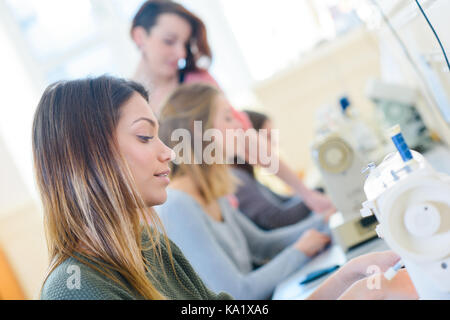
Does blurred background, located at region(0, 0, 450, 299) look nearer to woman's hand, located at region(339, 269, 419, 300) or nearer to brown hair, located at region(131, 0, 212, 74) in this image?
brown hair, located at region(131, 0, 212, 74)

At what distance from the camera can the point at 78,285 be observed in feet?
1.63

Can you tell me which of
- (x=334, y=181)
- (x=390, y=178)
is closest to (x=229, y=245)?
(x=334, y=181)

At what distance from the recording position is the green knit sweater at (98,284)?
1.61 ft

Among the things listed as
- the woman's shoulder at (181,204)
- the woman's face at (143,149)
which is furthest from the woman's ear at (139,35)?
the woman's face at (143,149)

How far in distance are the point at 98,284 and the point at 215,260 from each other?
1.46 ft

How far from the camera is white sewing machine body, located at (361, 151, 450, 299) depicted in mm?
433

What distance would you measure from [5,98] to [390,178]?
94cm

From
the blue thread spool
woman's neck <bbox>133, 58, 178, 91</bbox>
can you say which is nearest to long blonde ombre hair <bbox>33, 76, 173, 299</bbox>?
the blue thread spool

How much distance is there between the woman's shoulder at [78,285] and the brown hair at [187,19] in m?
1.05

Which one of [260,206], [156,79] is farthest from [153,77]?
[260,206]

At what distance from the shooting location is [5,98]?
1118mm

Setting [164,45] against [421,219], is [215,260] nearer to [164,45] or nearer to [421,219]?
[421,219]

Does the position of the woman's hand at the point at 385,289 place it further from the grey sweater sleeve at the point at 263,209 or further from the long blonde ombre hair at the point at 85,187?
the grey sweater sleeve at the point at 263,209

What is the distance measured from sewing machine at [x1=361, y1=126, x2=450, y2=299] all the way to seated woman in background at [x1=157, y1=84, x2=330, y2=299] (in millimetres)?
369
